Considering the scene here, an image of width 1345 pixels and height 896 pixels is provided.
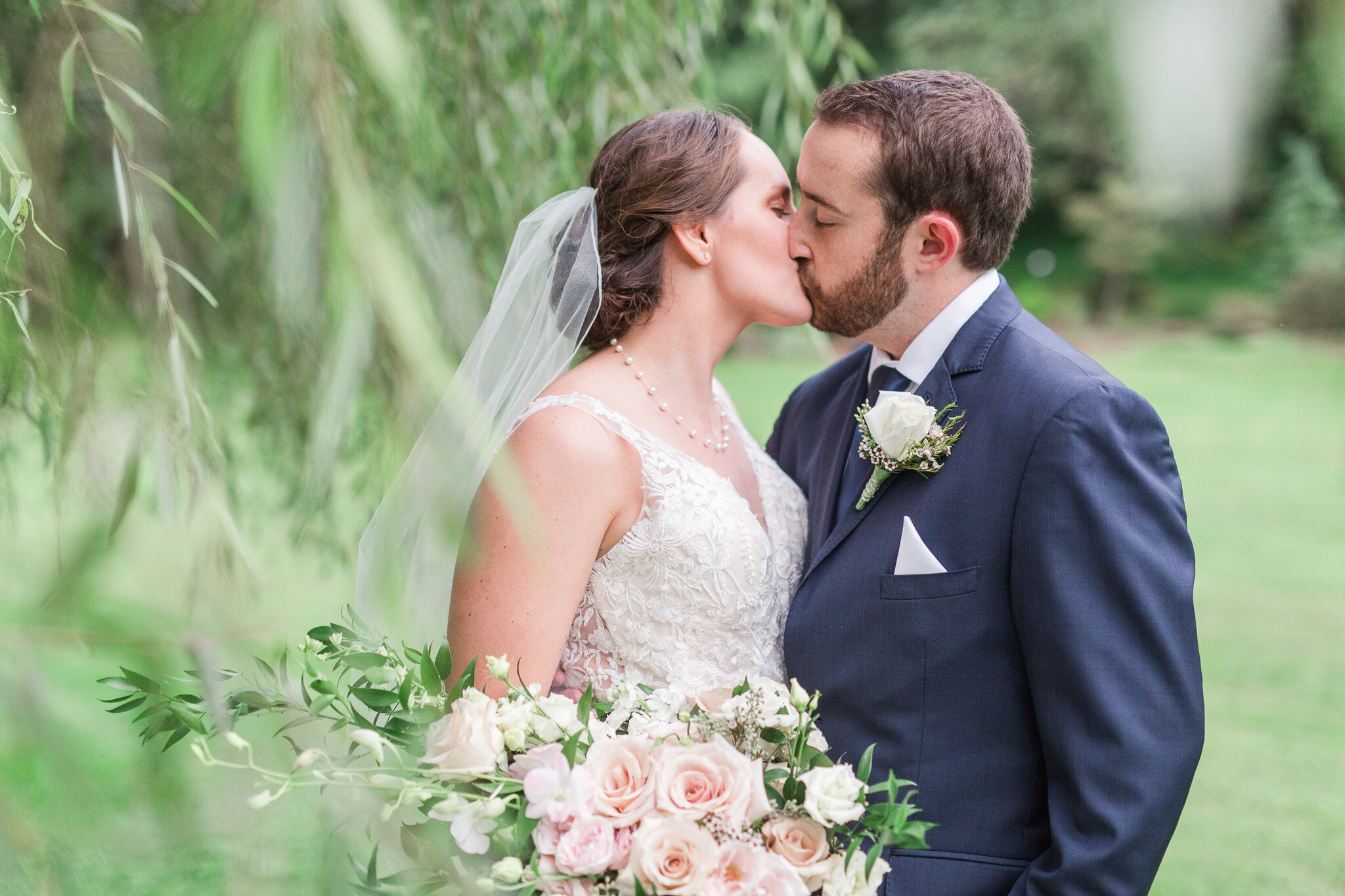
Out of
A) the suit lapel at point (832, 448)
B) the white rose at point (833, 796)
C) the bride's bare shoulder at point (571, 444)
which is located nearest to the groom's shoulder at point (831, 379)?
the suit lapel at point (832, 448)

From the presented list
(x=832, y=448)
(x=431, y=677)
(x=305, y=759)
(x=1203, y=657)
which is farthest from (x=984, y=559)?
(x=1203, y=657)

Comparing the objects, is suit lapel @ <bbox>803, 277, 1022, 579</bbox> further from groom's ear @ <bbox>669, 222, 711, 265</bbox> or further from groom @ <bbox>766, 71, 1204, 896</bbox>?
groom's ear @ <bbox>669, 222, 711, 265</bbox>

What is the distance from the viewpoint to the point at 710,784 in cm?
129

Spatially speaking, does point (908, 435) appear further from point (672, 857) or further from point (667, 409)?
point (672, 857)

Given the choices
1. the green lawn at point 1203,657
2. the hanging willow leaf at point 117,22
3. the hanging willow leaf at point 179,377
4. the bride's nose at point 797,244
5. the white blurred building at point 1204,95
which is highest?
the hanging willow leaf at point 117,22

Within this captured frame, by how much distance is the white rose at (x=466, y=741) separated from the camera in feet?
4.09

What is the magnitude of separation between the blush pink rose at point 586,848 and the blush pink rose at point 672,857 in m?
0.03

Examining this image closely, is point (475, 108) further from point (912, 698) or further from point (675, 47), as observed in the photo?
point (912, 698)

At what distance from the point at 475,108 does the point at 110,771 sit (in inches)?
87.3

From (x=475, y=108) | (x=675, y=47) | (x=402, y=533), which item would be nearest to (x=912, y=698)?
(x=402, y=533)

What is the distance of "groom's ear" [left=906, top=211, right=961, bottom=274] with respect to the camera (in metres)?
1.95

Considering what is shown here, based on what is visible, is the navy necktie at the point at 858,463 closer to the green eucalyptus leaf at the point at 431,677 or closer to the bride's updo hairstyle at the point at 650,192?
the bride's updo hairstyle at the point at 650,192

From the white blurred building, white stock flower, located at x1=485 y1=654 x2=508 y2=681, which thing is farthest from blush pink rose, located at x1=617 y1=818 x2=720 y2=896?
the white blurred building

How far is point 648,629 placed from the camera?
1.99 m
